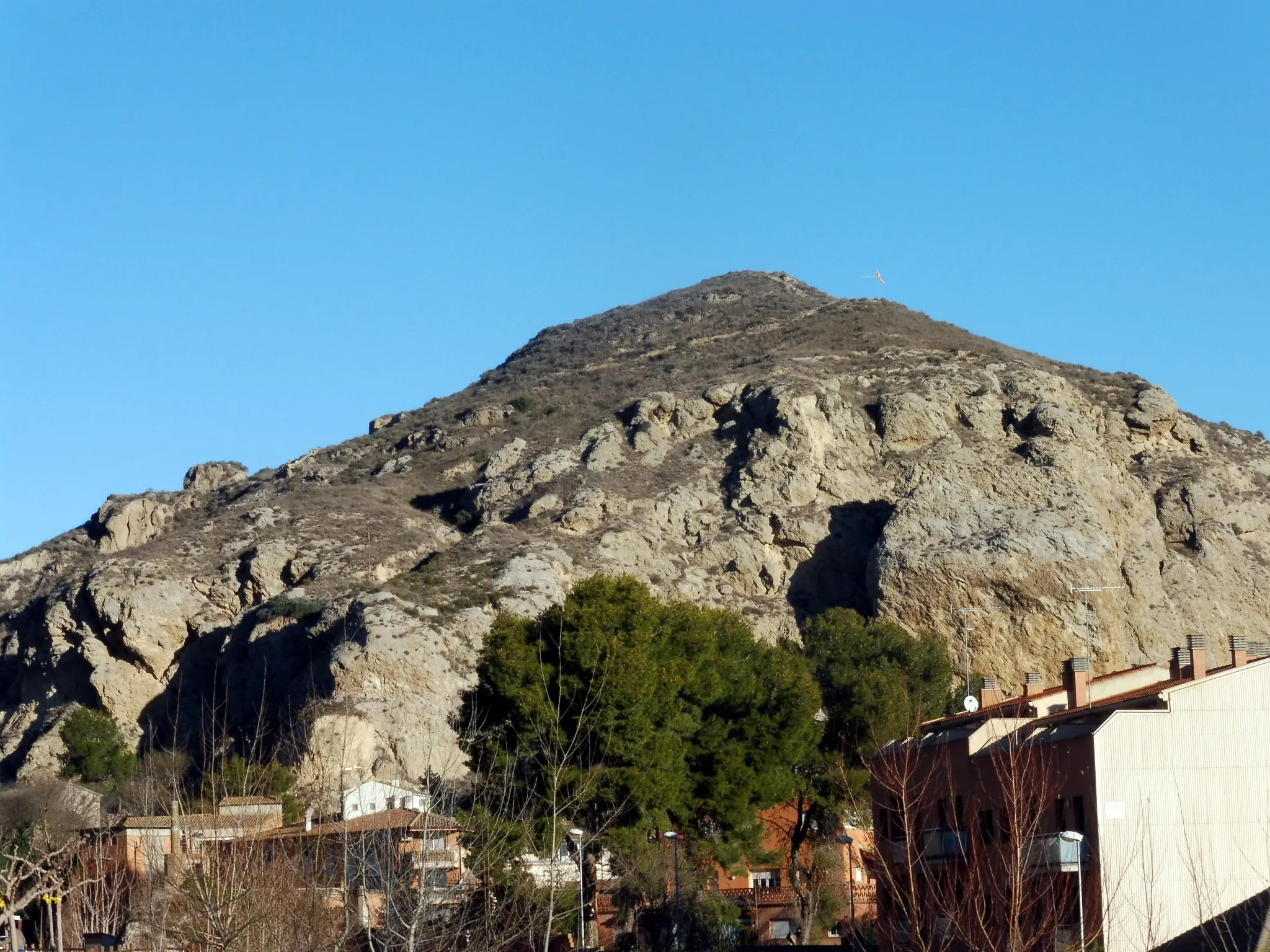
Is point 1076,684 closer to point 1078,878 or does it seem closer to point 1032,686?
point 1032,686

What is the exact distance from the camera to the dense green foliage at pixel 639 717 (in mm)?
40844

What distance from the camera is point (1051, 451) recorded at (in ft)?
259

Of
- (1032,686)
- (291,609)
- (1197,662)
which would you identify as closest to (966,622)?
(291,609)

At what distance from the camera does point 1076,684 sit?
3681 centimetres

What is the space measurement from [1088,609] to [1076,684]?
3657cm

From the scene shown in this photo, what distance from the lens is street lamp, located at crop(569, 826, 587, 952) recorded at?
106 ft

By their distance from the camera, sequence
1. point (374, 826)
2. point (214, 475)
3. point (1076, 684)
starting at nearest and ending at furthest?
point (1076, 684) → point (374, 826) → point (214, 475)

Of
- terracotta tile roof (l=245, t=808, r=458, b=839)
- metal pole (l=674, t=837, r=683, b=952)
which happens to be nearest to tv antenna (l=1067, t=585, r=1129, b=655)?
metal pole (l=674, t=837, r=683, b=952)

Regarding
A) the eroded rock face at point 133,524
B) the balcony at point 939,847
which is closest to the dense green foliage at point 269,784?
the balcony at point 939,847

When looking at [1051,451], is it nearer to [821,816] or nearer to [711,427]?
[711,427]

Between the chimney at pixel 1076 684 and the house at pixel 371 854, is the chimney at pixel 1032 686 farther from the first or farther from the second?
the house at pixel 371 854

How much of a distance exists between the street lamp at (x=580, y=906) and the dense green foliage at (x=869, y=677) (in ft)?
48.7

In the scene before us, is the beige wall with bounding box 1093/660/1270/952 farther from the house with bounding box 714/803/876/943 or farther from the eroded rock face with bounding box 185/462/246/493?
the eroded rock face with bounding box 185/462/246/493

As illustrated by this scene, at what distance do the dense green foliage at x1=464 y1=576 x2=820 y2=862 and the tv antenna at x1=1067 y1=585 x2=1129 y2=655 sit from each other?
2503cm
